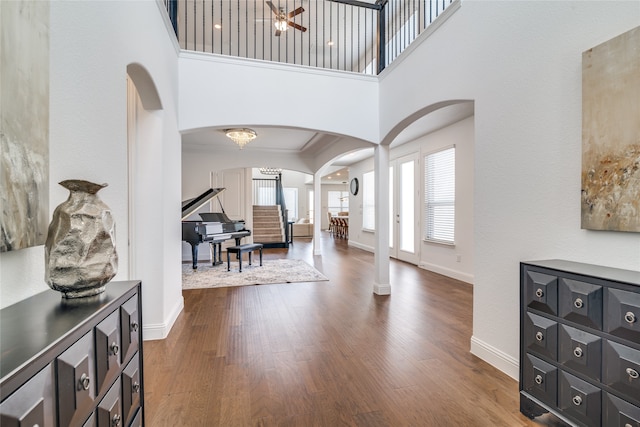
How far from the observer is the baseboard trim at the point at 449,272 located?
4.82 metres

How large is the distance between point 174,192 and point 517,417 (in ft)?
11.2

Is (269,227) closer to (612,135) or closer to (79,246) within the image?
(79,246)

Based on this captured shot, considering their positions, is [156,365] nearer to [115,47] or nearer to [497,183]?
[115,47]

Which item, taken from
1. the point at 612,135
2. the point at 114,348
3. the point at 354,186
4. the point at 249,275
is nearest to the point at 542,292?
the point at 612,135

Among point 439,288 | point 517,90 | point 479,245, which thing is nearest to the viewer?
point 517,90

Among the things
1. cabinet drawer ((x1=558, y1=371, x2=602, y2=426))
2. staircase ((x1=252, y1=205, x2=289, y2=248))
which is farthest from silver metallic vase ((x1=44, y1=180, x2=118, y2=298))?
staircase ((x1=252, y1=205, x2=289, y2=248))

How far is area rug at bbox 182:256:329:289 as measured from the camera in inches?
189

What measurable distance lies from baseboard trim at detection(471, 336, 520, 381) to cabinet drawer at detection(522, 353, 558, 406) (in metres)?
0.41

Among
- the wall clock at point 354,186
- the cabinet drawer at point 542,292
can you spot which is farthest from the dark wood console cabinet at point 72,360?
the wall clock at point 354,186

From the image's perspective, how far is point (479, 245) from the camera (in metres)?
2.42

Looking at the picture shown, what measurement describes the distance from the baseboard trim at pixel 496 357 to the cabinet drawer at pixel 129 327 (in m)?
2.36

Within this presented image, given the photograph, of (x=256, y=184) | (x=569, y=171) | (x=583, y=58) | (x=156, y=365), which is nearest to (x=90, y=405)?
(x=156, y=365)

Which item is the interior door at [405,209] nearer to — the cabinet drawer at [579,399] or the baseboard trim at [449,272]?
the baseboard trim at [449,272]

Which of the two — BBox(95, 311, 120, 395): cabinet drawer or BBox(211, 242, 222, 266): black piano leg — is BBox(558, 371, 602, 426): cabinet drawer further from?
A: BBox(211, 242, 222, 266): black piano leg
